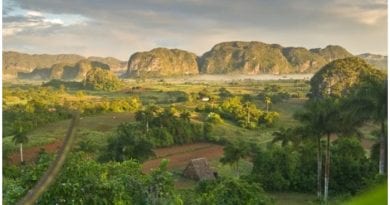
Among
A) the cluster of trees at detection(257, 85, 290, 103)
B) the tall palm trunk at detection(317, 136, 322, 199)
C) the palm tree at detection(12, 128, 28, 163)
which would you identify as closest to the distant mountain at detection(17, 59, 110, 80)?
the palm tree at detection(12, 128, 28, 163)

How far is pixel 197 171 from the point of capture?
299 inches

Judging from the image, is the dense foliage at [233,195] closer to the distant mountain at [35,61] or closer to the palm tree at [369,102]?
the distant mountain at [35,61]

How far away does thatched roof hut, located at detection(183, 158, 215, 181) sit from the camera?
7.51 meters

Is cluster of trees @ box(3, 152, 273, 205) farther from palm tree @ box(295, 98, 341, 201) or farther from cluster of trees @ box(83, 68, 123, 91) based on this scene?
palm tree @ box(295, 98, 341, 201)

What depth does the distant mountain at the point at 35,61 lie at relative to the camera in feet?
9.95

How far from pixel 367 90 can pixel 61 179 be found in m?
3.92

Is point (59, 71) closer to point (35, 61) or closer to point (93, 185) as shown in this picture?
point (35, 61)

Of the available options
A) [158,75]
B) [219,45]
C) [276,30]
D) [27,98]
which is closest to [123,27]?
[27,98]

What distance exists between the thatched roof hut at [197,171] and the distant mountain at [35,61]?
3.21 meters

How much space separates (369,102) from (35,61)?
345cm

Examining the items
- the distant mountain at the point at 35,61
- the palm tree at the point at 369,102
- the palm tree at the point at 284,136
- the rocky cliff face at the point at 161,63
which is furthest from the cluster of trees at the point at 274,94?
the distant mountain at the point at 35,61

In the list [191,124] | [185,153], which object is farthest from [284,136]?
[191,124]

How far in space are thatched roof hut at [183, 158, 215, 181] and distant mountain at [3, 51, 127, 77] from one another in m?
3.21

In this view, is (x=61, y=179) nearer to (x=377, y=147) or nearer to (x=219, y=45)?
(x=219, y=45)
